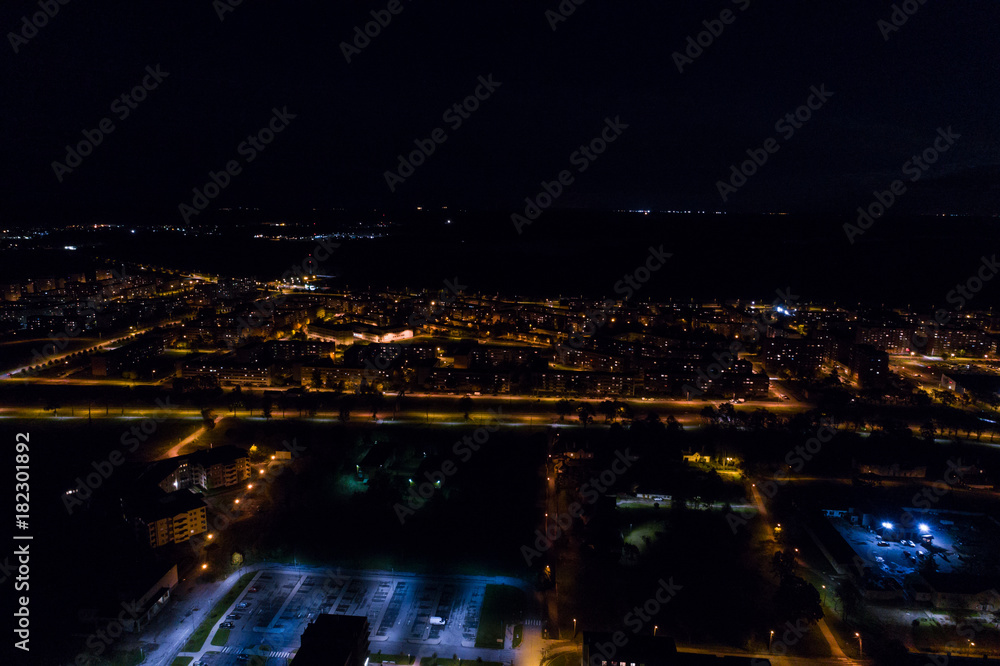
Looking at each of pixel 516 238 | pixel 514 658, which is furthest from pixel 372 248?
pixel 514 658

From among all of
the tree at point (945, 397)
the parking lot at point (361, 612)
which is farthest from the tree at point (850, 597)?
the tree at point (945, 397)

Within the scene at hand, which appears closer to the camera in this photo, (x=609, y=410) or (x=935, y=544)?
(x=935, y=544)

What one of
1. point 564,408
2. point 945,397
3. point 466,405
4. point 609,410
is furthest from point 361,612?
point 945,397

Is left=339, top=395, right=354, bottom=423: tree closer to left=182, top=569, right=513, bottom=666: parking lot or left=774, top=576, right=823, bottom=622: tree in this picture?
left=182, top=569, right=513, bottom=666: parking lot

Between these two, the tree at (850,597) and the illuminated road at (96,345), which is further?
the illuminated road at (96,345)

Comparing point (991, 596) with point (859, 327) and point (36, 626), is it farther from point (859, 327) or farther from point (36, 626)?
point (859, 327)

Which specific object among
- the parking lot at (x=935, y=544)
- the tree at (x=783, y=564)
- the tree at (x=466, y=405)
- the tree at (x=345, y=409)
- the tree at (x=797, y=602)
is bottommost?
the tree at (x=797, y=602)

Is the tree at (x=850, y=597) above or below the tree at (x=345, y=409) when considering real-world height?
below

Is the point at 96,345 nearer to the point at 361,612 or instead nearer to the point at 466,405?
the point at 466,405

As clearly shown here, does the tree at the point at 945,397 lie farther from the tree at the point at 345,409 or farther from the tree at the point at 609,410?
the tree at the point at 345,409

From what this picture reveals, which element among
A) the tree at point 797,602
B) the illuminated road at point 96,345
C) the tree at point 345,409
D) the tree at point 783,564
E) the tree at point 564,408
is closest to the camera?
the tree at point 797,602
